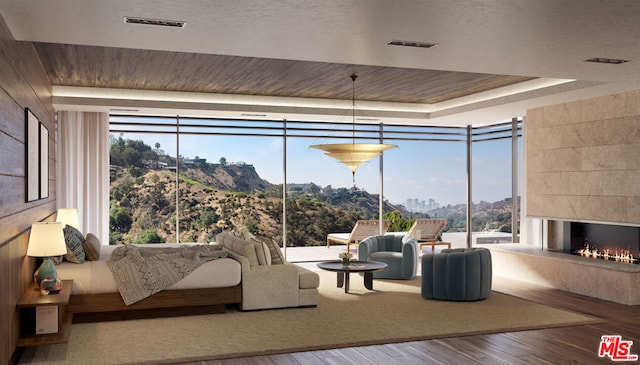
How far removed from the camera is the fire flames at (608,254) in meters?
7.92

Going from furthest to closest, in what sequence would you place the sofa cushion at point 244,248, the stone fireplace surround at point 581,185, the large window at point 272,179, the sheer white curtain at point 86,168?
the large window at point 272,179 < the sheer white curtain at point 86,168 < the stone fireplace surround at point 581,185 < the sofa cushion at point 244,248

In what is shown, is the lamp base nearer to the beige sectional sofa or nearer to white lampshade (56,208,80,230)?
the beige sectional sofa

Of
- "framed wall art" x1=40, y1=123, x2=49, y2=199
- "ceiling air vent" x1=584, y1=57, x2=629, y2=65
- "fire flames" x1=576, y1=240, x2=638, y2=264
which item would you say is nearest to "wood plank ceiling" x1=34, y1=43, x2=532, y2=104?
"framed wall art" x1=40, y1=123, x2=49, y2=199

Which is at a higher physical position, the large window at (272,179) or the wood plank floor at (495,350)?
the large window at (272,179)

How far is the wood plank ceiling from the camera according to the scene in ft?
22.5

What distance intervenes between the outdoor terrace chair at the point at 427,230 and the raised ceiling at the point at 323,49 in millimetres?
2849

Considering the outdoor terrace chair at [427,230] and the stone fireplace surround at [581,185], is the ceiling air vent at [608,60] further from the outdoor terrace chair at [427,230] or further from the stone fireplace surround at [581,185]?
the outdoor terrace chair at [427,230]

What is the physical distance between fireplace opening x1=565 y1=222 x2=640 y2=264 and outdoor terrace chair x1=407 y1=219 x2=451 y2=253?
10.3ft

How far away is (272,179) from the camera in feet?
44.8

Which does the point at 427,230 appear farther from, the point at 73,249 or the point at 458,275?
the point at 73,249

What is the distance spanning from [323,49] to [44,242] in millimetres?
2808

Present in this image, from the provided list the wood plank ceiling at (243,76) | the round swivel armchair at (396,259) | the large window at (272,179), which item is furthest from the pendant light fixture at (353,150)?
the large window at (272,179)

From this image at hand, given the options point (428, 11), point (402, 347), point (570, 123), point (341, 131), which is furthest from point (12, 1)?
point (341, 131)

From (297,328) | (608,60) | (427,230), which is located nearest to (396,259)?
(427,230)
